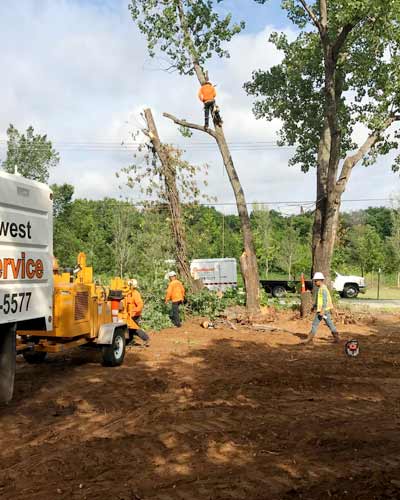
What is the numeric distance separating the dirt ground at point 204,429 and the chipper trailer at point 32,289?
78 cm

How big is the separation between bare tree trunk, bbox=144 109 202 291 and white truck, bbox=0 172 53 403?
11.3m

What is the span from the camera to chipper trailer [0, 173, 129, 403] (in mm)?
6293

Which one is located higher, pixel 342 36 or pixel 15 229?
pixel 342 36

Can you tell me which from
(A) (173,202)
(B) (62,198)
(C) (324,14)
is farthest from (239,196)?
(B) (62,198)

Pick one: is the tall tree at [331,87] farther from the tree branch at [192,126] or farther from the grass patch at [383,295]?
the grass patch at [383,295]

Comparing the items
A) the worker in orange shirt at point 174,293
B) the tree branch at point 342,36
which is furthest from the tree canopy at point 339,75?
the worker in orange shirt at point 174,293

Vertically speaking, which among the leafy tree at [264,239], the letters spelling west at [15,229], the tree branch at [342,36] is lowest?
the letters spelling west at [15,229]

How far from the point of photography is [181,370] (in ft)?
32.1

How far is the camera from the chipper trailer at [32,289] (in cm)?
629

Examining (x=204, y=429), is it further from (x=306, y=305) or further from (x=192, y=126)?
(x=192, y=126)

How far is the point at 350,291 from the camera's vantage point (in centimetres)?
3212

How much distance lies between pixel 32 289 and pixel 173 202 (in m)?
12.0

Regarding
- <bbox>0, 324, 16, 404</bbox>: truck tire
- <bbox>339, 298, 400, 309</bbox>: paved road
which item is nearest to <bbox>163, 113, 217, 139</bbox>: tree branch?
<bbox>339, 298, 400, 309</bbox>: paved road

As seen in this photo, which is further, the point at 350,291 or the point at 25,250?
the point at 350,291
